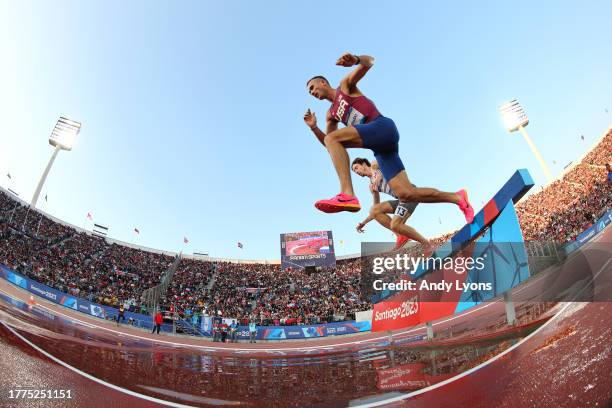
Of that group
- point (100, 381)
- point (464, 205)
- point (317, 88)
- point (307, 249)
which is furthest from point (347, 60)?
point (307, 249)

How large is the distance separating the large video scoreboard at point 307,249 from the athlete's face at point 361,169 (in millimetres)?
31371

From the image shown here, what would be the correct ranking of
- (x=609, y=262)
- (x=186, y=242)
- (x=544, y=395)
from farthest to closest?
(x=186, y=242), (x=609, y=262), (x=544, y=395)

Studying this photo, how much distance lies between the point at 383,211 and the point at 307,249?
32213mm

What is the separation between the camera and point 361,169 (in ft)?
18.2

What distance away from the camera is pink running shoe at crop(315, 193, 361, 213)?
3.51m

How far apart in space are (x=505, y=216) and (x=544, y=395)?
3701mm

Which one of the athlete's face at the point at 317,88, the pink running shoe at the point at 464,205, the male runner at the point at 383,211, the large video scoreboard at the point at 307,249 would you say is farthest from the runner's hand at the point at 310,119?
the large video scoreboard at the point at 307,249

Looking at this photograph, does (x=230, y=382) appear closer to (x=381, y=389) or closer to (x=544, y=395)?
(x=381, y=389)

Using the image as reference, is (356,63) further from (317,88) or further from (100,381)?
(100,381)

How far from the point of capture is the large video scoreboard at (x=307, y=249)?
36594 mm

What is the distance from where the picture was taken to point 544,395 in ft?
6.77

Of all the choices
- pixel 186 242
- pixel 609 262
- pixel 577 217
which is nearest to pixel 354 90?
pixel 609 262

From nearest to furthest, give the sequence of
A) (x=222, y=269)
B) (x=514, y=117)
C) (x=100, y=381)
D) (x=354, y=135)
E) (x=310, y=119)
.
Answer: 1. (x=100, y=381)
2. (x=354, y=135)
3. (x=310, y=119)
4. (x=222, y=269)
5. (x=514, y=117)

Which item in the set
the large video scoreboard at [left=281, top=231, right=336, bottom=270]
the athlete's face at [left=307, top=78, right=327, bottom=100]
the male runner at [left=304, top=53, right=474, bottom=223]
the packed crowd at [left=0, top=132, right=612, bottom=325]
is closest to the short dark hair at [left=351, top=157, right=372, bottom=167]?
the male runner at [left=304, top=53, right=474, bottom=223]
